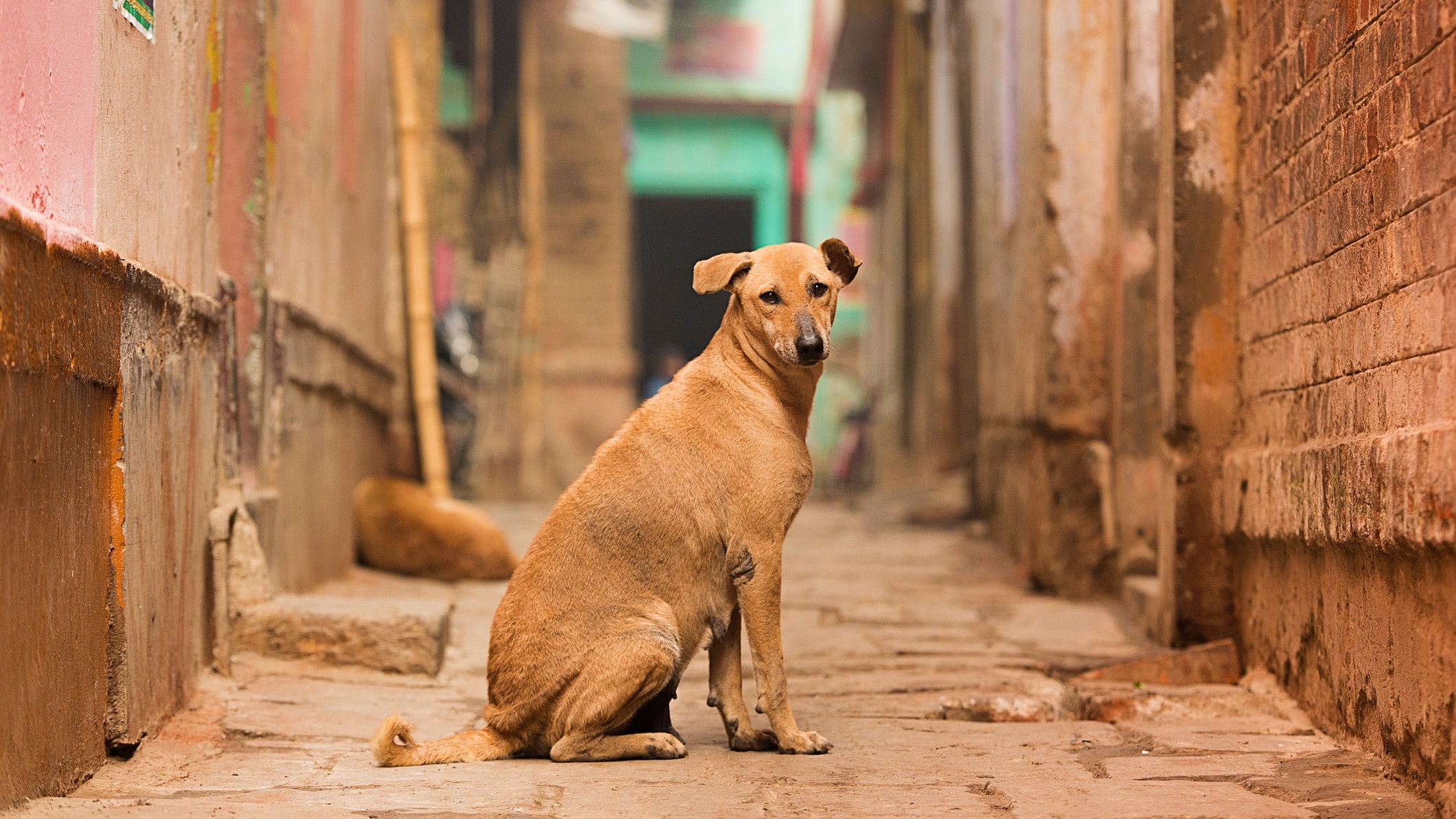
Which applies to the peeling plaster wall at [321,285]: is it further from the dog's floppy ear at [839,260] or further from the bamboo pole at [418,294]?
the dog's floppy ear at [839,260]

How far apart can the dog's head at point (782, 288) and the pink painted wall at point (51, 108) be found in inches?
63.4

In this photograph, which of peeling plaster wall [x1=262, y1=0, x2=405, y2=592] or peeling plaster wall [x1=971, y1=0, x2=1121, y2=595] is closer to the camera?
peeling plaster wall [x1=262, y1=0, x2=405, y2=592]

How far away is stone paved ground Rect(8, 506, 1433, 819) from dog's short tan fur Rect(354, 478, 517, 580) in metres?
1.12

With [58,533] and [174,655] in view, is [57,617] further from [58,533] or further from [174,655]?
[174,655]

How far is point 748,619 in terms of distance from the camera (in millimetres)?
3869

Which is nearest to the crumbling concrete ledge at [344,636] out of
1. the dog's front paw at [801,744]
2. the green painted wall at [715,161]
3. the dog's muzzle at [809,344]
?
the dog's front paw at [801,744]

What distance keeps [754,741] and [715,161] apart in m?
17.9

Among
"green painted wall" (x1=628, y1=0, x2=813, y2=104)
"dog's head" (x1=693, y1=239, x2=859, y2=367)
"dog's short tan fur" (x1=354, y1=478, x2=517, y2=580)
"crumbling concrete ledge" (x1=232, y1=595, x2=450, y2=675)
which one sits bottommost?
"crumbling concrete ledge" (x1=232, y1=595, x2=450, y2=675)

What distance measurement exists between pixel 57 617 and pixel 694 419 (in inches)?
67.4

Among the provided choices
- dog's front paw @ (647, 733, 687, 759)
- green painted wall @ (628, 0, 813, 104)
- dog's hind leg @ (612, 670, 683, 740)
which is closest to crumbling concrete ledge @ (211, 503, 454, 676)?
dog's hind leg @ (612, 670, 683, 740)

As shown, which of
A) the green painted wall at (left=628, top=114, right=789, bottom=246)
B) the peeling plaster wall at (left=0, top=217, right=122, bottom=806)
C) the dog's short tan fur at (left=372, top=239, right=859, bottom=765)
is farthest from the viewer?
the green painted wall at (left=628, top=114, right=789, bottom=246)

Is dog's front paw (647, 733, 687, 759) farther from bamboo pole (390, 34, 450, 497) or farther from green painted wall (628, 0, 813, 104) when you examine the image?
green painted wall (628, 0, 813, 104)

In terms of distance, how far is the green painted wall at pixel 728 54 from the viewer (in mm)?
A: 20078

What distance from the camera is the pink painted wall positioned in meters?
2.94
